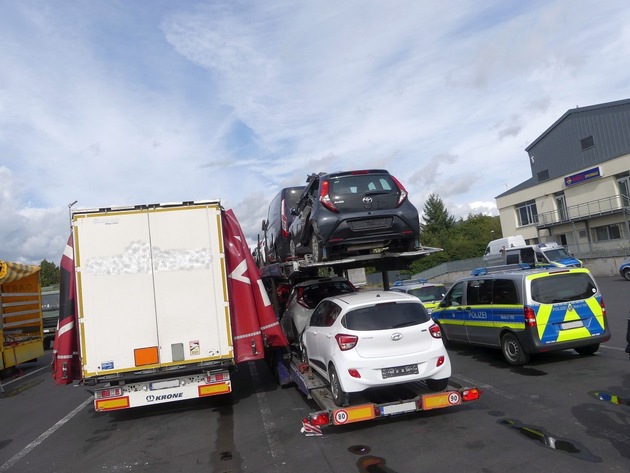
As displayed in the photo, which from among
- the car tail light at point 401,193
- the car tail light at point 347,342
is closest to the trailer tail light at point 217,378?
the car tail light at point 347,342

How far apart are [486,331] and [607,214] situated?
32.6 m

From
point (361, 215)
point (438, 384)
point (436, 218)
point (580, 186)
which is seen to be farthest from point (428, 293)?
point (436, 218)

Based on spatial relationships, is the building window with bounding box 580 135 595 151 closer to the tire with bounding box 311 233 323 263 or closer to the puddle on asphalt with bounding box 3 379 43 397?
the tire with bounding box 311 233 323 263

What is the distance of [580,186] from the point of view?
39719mm

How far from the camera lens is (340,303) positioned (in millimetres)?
7242

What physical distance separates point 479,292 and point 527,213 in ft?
131

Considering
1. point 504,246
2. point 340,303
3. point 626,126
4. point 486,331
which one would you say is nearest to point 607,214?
point 626,126

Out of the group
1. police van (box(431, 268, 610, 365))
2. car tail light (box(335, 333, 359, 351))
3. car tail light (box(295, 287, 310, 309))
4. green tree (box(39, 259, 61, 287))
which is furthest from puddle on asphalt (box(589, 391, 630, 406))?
green tree (box(39, 259, 61, 287))

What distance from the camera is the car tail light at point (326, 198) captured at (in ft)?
26.8

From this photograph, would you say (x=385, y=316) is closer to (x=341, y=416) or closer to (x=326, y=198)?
(x=341, y=416)

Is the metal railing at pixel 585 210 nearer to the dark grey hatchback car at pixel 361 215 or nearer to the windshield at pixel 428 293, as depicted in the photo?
the windshield at pixel 428 293

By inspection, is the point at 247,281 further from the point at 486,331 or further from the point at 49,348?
the point at 49,348

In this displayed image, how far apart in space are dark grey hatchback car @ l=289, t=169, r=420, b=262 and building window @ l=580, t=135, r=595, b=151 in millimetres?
37760

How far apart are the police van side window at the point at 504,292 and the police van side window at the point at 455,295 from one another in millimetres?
1362
